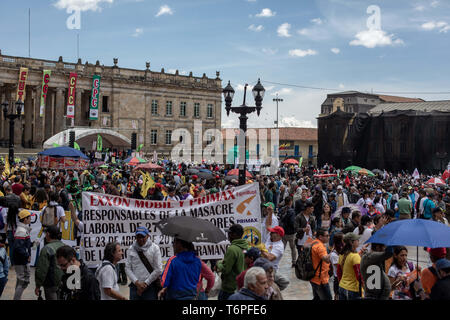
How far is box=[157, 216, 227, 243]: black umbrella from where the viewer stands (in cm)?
566

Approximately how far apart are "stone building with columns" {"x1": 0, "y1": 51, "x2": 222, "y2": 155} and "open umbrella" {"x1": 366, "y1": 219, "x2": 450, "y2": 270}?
131ft

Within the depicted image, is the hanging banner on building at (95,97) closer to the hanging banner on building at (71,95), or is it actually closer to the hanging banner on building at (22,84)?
the hanging banner on building at (71,95)

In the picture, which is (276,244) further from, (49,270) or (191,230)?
(49,270)

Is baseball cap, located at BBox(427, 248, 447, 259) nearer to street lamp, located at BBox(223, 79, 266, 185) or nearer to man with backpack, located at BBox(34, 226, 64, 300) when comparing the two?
man with backpack, located at BBox(34, 226, 64, 300)

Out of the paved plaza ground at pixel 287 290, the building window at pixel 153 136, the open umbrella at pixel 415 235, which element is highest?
the building window at pixel 153 136

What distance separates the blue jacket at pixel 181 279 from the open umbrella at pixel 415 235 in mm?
2276

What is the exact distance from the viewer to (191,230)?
Result: 5.71m

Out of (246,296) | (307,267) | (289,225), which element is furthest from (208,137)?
(246,296)

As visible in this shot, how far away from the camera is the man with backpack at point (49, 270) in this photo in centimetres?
631

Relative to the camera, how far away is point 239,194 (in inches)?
334

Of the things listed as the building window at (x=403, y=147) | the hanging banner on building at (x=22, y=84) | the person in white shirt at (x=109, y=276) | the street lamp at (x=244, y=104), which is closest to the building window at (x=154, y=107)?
the hanging banner on building at (x=22, y=84)

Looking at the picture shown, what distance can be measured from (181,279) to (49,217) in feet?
15.5

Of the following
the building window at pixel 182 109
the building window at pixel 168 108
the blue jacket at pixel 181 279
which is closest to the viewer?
the blue jacket at pixel 181 279
